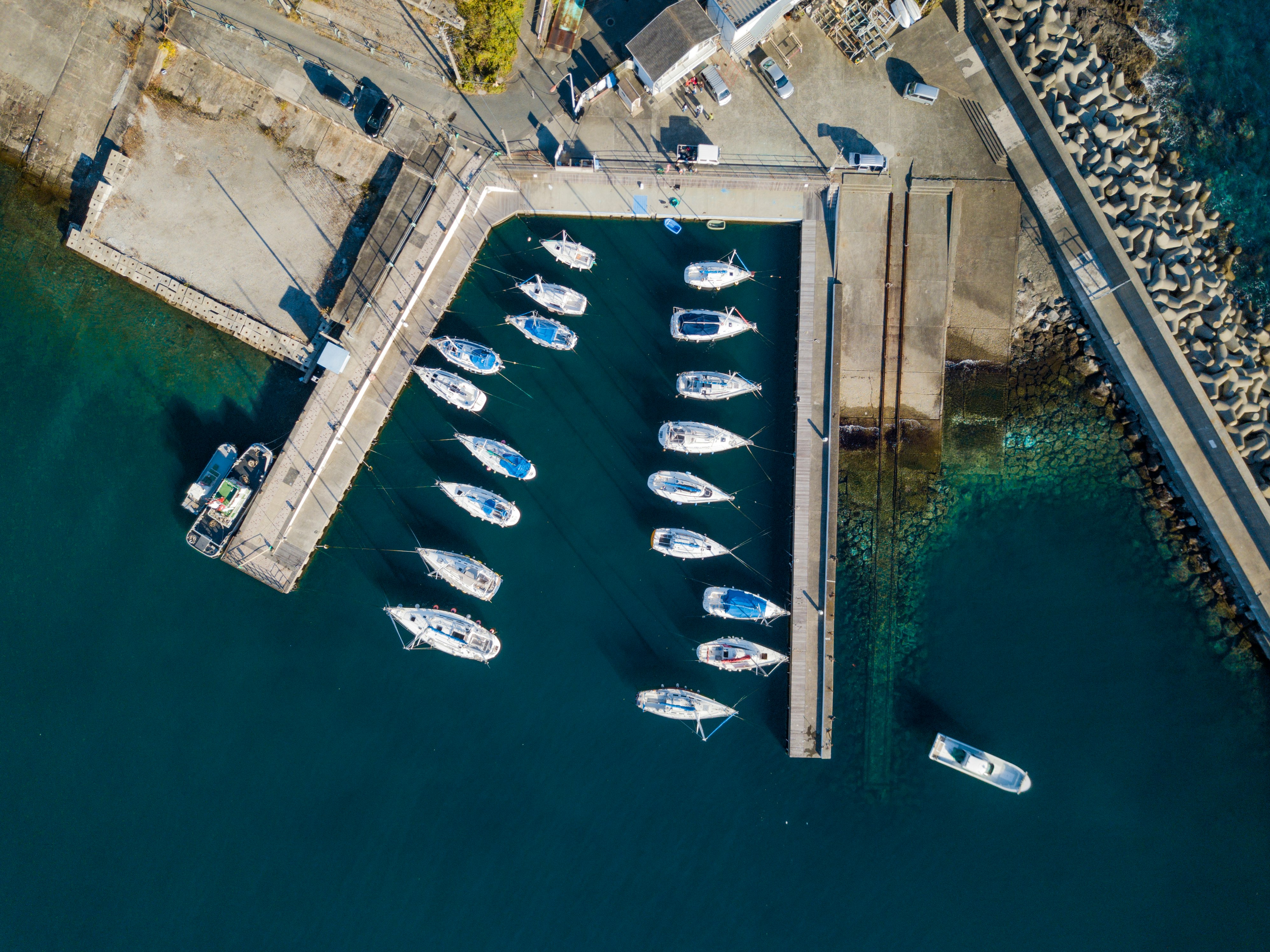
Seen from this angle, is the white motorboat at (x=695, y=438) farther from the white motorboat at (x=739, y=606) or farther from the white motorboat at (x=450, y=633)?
the white motorboat at (x=450, y=633)

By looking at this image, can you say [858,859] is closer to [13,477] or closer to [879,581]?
[879,581]

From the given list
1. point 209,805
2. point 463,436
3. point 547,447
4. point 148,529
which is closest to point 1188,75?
point 547,447

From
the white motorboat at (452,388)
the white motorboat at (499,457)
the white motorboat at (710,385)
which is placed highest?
the white motorboat at (710,385)

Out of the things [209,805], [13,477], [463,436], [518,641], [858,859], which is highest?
[463,436]

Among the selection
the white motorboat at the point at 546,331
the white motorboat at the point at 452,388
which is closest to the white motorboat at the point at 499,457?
the white motorboat at the point at 452,388

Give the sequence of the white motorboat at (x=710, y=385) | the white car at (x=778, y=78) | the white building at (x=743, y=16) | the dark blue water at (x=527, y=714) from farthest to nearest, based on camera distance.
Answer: the dark blue water at (x=527, y=714) → the white motorboat at (x=710, y=385) → the white car at (x=778, y=78) → the white building at (x=743, y=16)

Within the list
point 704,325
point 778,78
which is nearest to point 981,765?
point 704,325

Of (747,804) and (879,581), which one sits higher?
(879,581)

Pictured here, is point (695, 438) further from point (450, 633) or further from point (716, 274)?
point (450, 633)
